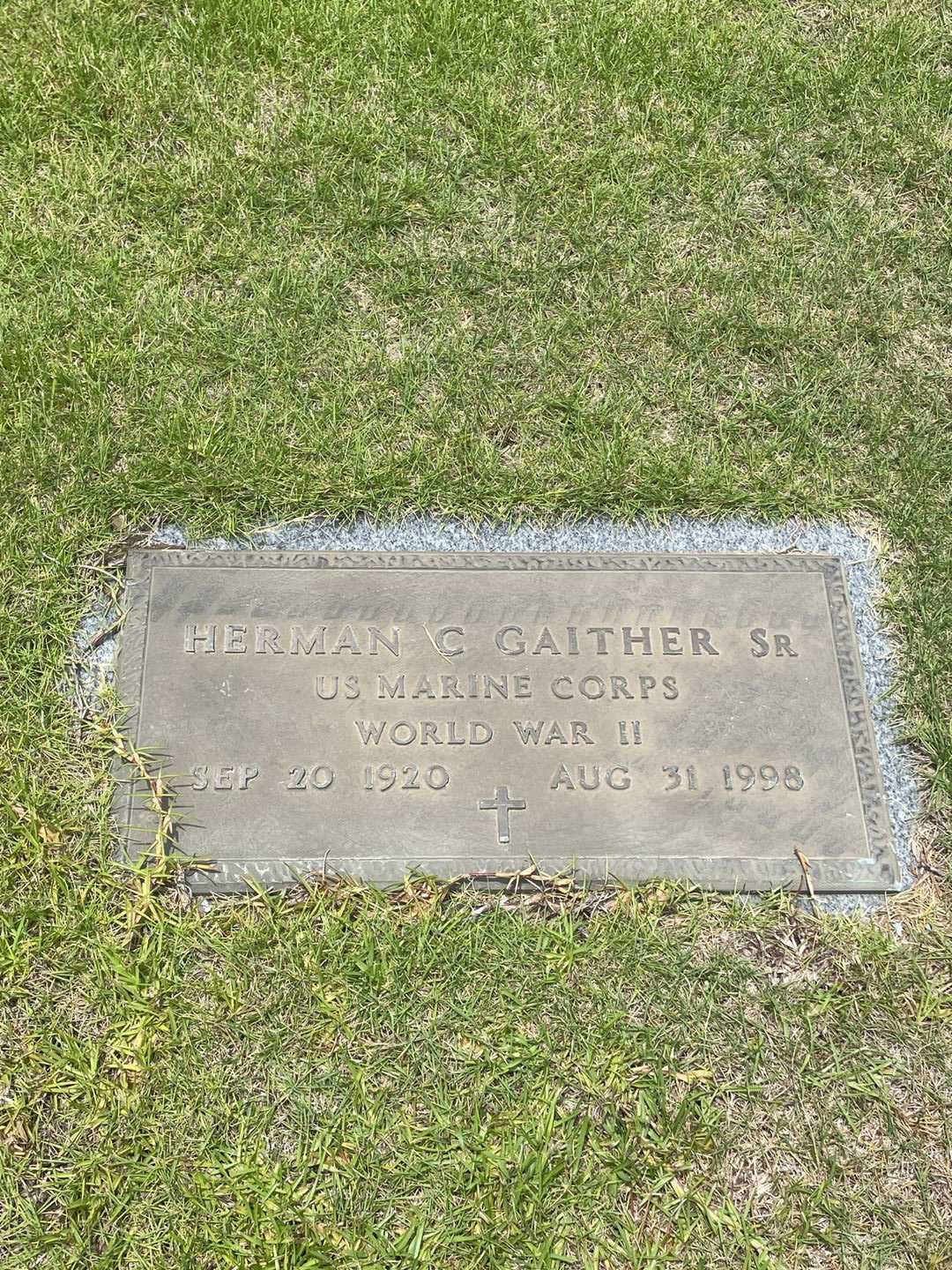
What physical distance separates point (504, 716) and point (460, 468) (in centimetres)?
73

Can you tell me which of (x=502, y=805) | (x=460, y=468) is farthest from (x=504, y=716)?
(x=460, y=468)

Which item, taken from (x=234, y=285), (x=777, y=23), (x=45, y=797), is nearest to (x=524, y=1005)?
(x=45, y=797)

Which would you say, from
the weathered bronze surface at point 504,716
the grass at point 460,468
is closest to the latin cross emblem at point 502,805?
the weathered bronze surface at point 504,716

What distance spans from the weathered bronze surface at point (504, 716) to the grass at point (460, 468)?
Result: 13 cm

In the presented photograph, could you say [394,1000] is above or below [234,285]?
below

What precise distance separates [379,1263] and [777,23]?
12.9ft

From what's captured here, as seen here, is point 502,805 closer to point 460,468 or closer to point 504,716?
point 504,716

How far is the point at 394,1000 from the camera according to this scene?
2049 millimetres

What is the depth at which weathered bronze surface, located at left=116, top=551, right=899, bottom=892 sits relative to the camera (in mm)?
2184

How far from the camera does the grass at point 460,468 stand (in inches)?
75.2

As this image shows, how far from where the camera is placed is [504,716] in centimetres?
230

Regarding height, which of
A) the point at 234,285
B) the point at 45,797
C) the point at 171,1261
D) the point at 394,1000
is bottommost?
the point at 171,1261

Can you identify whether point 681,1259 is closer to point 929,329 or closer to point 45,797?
point 45,797

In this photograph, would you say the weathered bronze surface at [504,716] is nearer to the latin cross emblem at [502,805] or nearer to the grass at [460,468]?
the latin cross emblem at [502,805]
